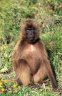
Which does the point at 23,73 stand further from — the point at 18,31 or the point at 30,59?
the point at 18,31

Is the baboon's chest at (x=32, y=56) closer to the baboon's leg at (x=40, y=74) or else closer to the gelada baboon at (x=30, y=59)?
the gelada baboon at (x=30, y=59)

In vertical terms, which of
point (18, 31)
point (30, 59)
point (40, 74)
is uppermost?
point (18, 31)

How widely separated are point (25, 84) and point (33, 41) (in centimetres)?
91

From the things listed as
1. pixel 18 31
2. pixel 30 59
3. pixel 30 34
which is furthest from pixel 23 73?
pixel 18 31

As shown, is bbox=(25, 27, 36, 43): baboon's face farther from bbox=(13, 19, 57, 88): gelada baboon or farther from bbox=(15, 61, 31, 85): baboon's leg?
bbox=(15, 61, 31, 85): baboon's leg

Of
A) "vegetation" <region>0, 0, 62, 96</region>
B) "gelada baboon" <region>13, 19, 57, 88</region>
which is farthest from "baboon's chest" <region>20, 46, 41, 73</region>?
"vegetation" <region>0, 0, 62, 96</region>

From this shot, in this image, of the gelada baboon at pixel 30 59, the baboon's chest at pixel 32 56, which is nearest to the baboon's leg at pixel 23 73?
the gelada baboon at pixel 30 59

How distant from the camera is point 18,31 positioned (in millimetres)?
11039

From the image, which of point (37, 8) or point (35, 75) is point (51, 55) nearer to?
point (35, 75)

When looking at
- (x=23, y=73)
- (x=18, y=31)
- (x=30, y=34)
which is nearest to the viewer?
(x=30, y=34)

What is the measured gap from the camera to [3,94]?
857 cm

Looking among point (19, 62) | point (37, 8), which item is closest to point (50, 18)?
point (37, 8)

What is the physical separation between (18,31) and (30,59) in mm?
1468

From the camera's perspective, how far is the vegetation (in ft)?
30.0
